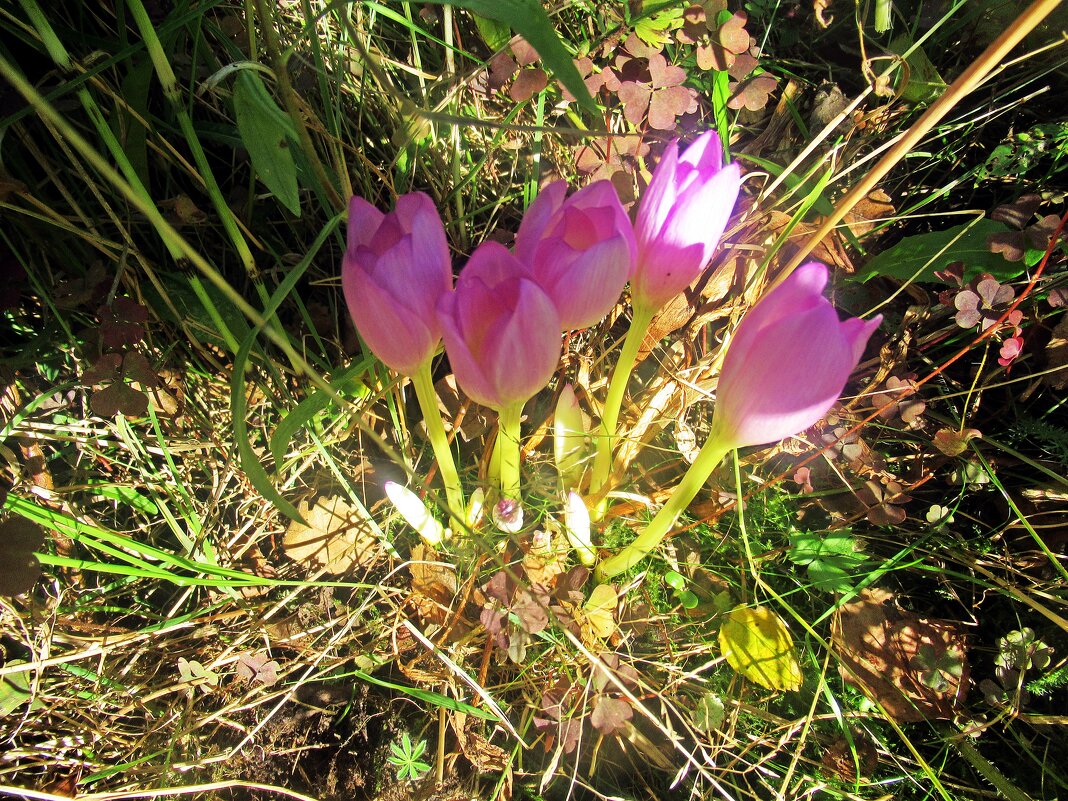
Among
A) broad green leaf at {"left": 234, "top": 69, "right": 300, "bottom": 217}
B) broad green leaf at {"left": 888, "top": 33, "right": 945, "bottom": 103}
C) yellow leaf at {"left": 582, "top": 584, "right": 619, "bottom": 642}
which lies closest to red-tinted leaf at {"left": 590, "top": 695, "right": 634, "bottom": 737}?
yellow leaf at {"left": 582, "top": 584, "right": 619, "bottom": 642}

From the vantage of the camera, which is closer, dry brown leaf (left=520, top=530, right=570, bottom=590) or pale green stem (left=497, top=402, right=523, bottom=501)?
pale green stem (left=497, top=402, right=523, bottom=501)

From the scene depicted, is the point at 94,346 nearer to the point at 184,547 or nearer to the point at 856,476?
the point at 184,547

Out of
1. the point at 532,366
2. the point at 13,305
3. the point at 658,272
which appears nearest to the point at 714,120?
the point at 658,272

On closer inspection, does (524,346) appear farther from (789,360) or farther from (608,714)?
(608,714)

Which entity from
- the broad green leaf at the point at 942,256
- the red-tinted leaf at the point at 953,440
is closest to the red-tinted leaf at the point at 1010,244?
the broad green leaf at the point at 942,256

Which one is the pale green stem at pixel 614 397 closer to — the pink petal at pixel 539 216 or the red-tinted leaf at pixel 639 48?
the pink petal at pixel 539 216

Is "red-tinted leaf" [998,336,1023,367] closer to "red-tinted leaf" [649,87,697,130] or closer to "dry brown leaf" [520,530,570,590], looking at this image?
"red-tinted leaf" [649,87,697,130]

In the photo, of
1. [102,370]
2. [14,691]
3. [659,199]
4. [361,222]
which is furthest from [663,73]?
[14,691]

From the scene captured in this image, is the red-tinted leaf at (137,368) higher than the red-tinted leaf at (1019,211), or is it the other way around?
the red-tinted leaf at (137,368)
